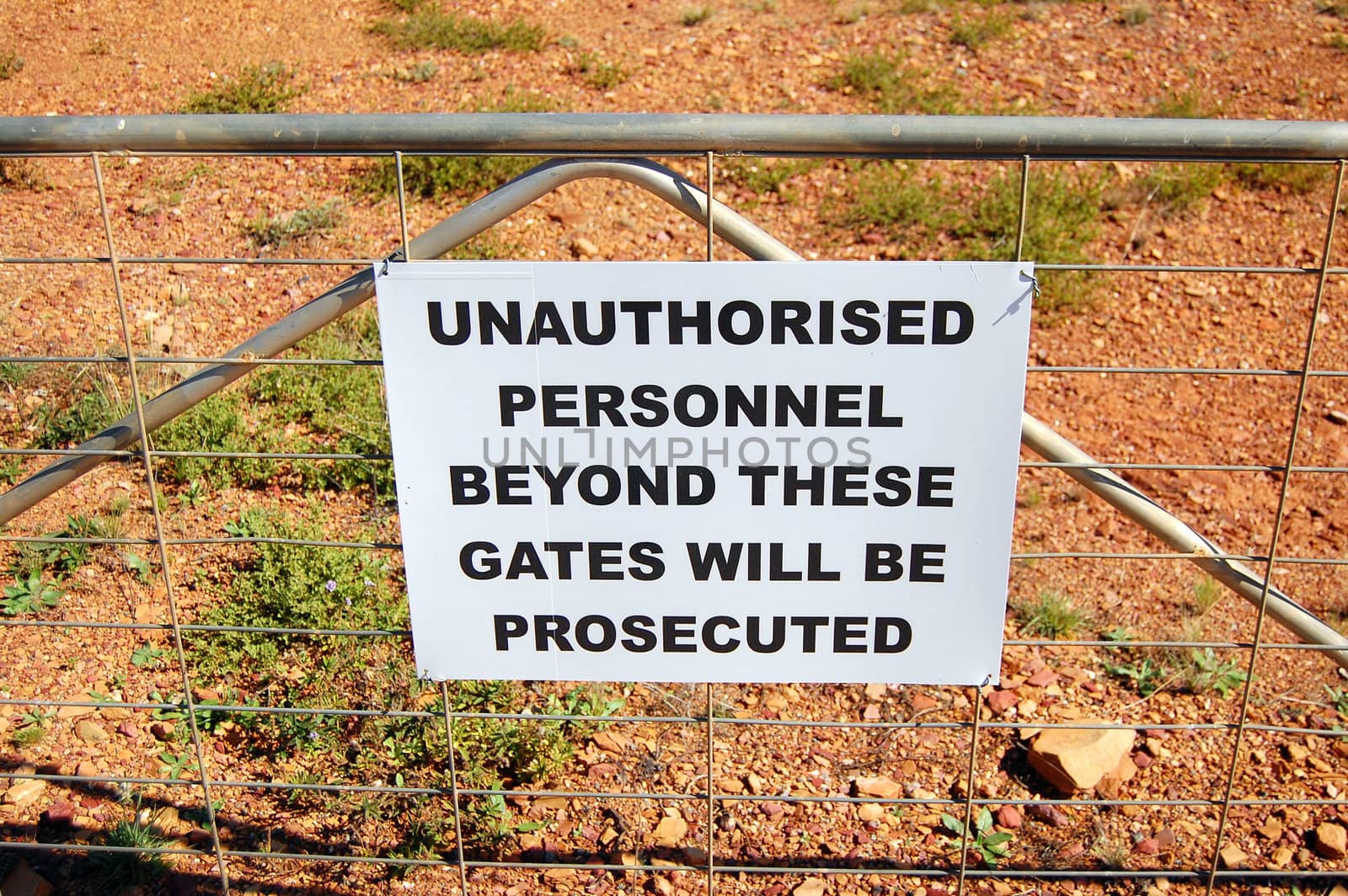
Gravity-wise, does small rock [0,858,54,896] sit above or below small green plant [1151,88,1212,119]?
below

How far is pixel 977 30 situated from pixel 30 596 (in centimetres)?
661

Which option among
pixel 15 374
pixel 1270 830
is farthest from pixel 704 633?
pixel 15 374

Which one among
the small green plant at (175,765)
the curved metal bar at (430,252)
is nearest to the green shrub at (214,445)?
the small green plant at (175,765)

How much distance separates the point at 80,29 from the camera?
8.31 m

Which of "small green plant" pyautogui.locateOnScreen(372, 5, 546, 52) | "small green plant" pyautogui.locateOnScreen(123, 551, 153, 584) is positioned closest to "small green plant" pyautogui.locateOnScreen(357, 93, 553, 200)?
"small green plant" pyautogui.locateOnScreen(372, 5, 546, 52)

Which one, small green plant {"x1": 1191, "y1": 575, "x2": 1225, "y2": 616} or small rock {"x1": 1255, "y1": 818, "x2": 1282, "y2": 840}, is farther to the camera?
small green plant {"x1": 1191, "y1": 575, "x2": 1225, "y2": 616}

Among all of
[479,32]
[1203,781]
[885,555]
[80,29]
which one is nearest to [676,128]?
[885,555]

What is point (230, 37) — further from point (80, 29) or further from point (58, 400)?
point (58, 400)

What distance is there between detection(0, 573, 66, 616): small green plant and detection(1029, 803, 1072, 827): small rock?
3.19m

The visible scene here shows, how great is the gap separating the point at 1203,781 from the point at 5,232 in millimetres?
6178

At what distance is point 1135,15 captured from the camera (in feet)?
26.4

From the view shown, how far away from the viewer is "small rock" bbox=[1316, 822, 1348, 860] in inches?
125

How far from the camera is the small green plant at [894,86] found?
711 cm

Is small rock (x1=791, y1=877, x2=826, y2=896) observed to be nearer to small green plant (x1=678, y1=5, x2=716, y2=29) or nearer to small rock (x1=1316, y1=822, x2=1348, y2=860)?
small rock (x1=1316, y1=822, x2=1348, y2=860)
